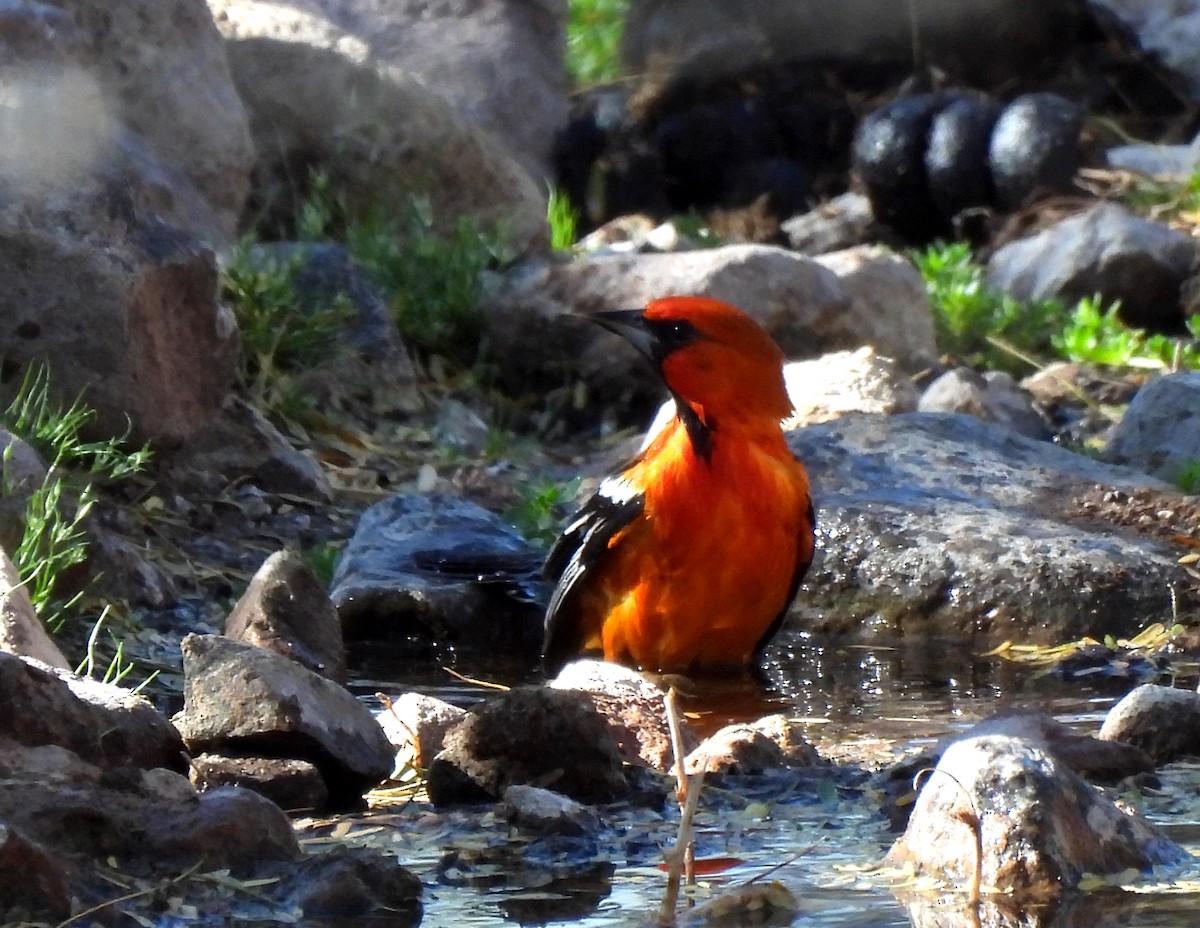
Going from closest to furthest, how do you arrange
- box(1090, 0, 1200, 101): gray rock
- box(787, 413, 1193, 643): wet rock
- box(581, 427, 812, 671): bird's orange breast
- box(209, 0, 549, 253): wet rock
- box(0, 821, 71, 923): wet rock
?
box(0, 821, 71, 923): wet rock, box(581, 427, 812, 671): bird's orange breast, box(787, 413, 1193, 643): wet rock, box(209, 0, 549, 253): wet rock, box(1090, 0, 1200, 101): gray rock

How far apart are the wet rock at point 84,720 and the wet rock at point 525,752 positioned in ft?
1.62

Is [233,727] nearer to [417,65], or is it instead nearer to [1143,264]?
[1143,264]

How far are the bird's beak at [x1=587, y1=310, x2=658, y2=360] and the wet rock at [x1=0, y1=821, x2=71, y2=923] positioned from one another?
3.01m

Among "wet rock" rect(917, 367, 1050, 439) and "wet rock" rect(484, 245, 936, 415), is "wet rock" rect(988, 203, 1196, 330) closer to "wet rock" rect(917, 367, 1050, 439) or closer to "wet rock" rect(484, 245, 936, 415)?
"wet rock" rect(484, 245, 936, 415)

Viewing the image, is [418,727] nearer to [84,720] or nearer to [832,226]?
[84,720]

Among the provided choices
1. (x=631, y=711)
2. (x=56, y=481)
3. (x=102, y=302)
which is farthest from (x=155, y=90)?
(x=631, y=711)

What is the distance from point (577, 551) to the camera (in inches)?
224

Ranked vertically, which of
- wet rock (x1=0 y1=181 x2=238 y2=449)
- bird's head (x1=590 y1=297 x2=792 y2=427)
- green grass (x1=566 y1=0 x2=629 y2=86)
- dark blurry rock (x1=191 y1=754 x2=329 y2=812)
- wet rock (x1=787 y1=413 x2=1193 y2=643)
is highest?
green grass (x1=566 y1=0 x2=629 y2=86)

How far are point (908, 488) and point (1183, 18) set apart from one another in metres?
10.5

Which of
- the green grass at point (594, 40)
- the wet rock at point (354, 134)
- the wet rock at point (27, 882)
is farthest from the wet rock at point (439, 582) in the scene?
the green grass at point (594, 40)

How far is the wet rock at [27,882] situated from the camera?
2732 mm

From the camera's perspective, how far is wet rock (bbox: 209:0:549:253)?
33.1ft

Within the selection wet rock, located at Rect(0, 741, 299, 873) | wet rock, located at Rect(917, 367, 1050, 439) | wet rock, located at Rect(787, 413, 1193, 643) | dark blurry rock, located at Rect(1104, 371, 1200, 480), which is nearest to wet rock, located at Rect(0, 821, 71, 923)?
wet rock, located at Rect(0, 741, 299, 873)

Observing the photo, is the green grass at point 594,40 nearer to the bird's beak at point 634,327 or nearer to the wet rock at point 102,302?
the wet rock at point 102,302
